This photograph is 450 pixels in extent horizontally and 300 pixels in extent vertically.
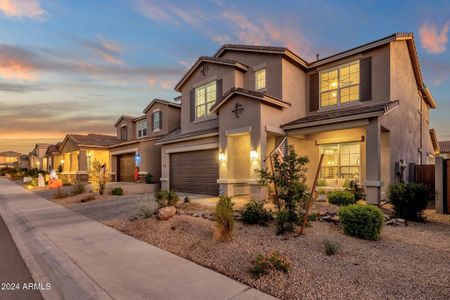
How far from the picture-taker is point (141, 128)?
81.9 ft

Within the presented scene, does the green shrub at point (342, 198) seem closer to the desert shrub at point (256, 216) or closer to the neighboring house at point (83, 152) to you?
the desert shrub at point (256, 216)

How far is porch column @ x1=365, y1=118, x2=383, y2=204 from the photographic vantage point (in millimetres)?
10297

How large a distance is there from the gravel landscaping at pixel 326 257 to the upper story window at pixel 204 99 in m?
10.0

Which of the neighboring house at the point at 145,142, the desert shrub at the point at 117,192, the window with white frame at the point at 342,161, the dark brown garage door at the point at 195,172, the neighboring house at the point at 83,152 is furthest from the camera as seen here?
the neighboring house at the point at 83,152

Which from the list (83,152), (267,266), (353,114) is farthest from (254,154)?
(83,152)

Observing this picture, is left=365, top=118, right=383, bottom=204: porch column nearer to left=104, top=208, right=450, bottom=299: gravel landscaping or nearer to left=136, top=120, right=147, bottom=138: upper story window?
left=104, top=208, right=450, bottom=299: gravel landscaping

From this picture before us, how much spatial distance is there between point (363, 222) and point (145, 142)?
1727 centimetres

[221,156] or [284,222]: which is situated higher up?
[221,156]

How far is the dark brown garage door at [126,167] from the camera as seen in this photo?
22.8 meters

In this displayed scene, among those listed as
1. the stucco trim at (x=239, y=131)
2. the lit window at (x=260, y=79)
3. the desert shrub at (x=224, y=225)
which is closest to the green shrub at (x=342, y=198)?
the stucco trim at (x=239, y=131)

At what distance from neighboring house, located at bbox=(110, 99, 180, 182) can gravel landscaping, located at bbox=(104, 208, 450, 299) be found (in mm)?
12685

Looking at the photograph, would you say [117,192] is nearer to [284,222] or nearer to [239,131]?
[239,131]

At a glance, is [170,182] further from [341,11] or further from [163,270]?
[341,11]

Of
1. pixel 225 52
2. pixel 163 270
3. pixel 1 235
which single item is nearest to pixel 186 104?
pixel 225 52
